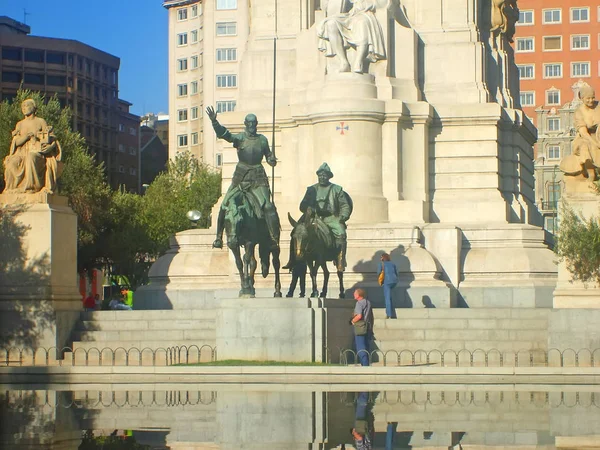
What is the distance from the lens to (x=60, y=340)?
3606 centimetres

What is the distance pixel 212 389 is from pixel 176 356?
6.23 metres

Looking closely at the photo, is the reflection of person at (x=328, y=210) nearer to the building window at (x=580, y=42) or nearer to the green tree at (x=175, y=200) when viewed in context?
the green tree at (x=175, y=200)

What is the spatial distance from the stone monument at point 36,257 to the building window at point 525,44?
92761mm

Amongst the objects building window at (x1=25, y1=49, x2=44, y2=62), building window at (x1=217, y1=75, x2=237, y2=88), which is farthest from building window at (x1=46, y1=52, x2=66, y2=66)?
building window at (x1=217, y1=75, x2=237, y2=88)

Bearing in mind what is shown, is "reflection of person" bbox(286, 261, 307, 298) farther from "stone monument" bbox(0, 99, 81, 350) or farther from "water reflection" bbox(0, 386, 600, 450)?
"water reflection" bbox(0, 386, 600, 450)

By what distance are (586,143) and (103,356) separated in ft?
42.3

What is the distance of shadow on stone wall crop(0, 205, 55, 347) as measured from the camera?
36.1 metres

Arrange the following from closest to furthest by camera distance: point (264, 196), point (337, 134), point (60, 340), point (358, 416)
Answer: point (358, 416)
point (264, 196)
point (60, 340)
point (337, 134)

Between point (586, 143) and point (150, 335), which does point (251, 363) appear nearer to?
point (150, 335)

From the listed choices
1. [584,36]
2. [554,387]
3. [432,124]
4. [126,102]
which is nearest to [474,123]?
[432,124]

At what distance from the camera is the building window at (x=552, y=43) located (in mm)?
125500

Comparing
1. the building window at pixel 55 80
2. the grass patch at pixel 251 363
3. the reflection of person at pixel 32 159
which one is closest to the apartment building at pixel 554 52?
the building window at pixel 55 80

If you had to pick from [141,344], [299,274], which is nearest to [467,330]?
[299,274]

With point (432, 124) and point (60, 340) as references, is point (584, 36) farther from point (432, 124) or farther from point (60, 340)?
point (60, 340)
